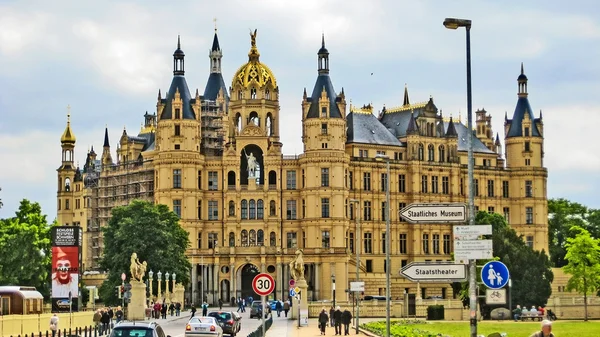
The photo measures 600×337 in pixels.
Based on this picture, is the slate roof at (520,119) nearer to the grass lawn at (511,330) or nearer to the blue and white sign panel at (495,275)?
the grass lawn at (511,330)

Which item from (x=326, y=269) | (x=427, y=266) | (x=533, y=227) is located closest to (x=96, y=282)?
(x=326, y=269)

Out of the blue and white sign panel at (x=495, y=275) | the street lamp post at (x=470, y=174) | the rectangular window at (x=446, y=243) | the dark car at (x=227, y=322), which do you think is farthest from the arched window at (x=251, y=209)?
the blue and white sign panel at (x=495, y=275)

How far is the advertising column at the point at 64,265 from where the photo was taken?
7738cm

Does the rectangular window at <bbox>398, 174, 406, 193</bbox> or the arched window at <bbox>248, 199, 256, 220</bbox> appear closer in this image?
the arched window at <bbox>248, 199, 256, 220</bbox>

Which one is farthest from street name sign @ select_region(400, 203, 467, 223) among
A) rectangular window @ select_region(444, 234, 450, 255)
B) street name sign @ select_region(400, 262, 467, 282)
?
rectangular window @ select_region(444, 234, 450, 255)

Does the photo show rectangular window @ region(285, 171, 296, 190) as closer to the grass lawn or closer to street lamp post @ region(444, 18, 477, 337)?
the grass lawn

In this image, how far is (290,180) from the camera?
138m

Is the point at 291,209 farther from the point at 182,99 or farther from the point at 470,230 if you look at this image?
the point at 470,230

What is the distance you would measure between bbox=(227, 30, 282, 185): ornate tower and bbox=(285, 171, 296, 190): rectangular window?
140 centimetres

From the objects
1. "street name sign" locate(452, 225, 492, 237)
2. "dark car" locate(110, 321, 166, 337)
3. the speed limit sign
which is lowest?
"dark car" locate(110, 321, 166, 337)

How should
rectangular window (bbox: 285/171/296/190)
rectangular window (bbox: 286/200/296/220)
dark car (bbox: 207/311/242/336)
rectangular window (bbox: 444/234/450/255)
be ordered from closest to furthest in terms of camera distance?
dark car (bbox: 207/311/242/336)
rectangular window (bbox: 286/200/296/220)
rectangular window (bbox: 285/171/296/190)
rectangular window (bbox: 444/234/450/255)

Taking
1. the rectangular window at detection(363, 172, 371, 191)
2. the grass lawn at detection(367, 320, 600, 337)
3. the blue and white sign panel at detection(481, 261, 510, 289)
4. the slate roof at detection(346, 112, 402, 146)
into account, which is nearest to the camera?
the blue and white sign panel at detection(481, 261, 510, 289)

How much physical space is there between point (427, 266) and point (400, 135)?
11648 centimetres

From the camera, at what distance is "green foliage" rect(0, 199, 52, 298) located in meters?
119
